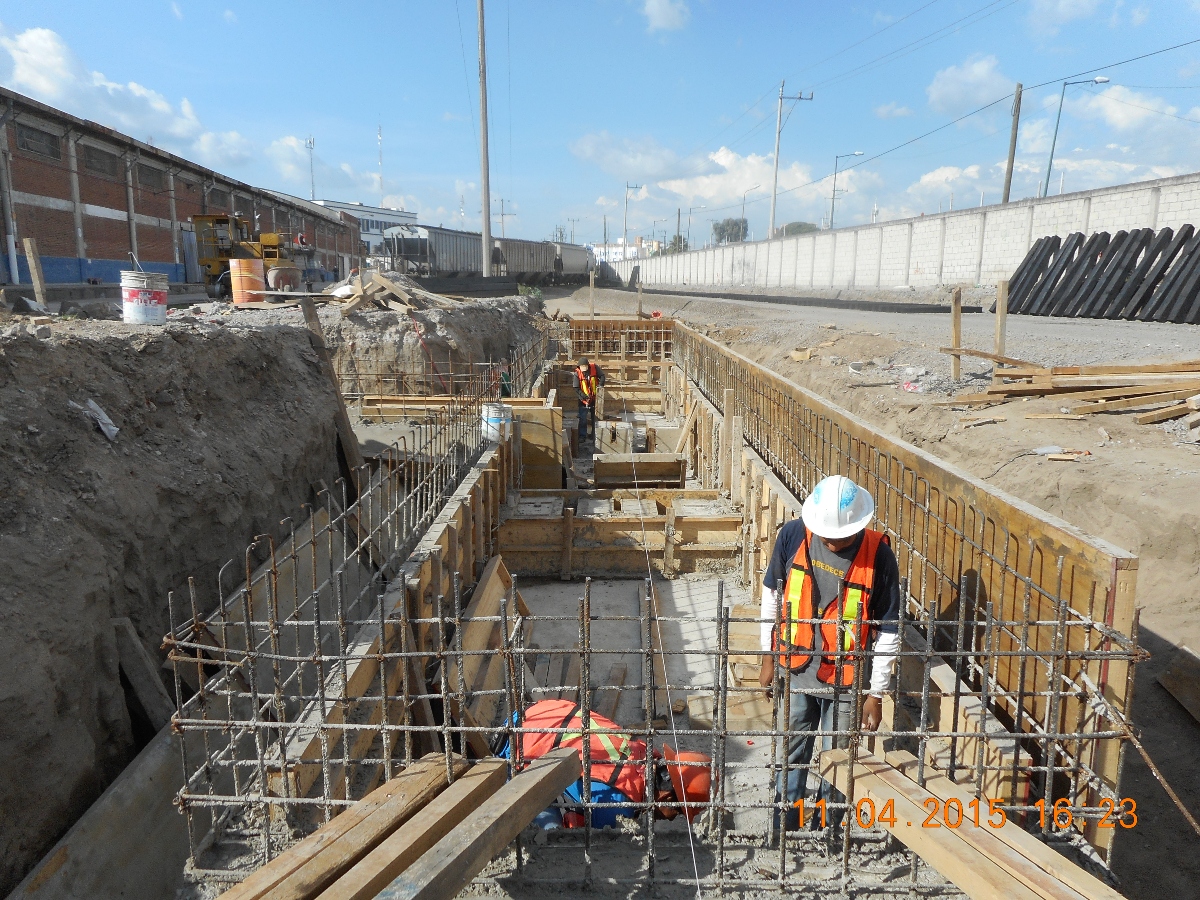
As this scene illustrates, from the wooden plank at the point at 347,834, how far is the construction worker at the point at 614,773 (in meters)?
0.68

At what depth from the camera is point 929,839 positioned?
110 inches

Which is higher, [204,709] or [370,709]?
[204,709]

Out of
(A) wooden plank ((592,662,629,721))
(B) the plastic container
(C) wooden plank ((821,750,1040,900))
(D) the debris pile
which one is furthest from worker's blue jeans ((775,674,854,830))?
(B) the plastic container

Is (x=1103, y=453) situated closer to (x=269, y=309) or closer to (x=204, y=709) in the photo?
(x=204, y=709)

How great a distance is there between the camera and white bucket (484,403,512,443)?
394 inches

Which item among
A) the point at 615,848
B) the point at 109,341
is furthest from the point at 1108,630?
the point at 109,341

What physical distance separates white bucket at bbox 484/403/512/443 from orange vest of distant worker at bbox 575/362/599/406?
19.0 ft

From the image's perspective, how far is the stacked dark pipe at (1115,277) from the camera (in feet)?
47.1

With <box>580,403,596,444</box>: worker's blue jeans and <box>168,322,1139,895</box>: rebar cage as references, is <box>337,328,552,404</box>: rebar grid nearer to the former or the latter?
<box>580,403,596,444</box>: worker's blue jeans

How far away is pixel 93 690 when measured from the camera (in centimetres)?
393

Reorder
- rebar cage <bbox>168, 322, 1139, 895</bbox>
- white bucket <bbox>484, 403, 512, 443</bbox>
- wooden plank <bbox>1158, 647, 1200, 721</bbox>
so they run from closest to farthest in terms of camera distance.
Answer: rebar cage <bbox>168, 322, 1139, 895</bbox>, wooden plank <bbox>1158, 647, 1200, 721</bbox>, white bucket <bbox>484, 403, 512, 443</bbox>

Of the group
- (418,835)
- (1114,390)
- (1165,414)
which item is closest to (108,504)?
(418,835)

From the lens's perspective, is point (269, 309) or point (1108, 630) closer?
point (1108, 630)

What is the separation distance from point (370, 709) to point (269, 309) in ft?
35.4
